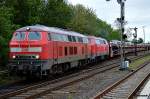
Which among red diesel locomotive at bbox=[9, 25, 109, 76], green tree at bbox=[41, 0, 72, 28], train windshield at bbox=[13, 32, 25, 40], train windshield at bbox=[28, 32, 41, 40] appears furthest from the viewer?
green tree at bbox=[41, 0, 72, 28]

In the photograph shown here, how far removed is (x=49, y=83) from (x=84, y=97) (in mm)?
6028

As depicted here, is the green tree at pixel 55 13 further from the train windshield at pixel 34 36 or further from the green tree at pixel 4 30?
the train windshield at pixel 34 36

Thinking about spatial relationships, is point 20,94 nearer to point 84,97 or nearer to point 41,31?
point 84,97

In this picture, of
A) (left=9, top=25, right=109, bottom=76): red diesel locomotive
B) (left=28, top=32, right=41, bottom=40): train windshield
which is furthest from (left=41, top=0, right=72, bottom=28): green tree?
(left=28, top=32, right=41, bottom=40): train windshield

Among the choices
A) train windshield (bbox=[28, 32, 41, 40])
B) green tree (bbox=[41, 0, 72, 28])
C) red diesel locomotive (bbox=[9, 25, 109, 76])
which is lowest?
red diesel locomotive (bbox=[9, 25, 109, 76])

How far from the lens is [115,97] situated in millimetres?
17781

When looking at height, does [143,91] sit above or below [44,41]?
below

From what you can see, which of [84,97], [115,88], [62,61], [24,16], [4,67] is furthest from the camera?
[24,16]

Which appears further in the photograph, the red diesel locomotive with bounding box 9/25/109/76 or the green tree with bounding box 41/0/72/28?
the green tree with bounding box 41/0/72/28

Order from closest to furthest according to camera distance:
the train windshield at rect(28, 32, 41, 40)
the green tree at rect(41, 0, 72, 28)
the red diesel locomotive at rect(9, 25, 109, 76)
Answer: the red diesel locomotive at rect(9, 25, 109, 76), the train windshield at rect(28, 32, 41, 40), the green tree at rect(41, 0, 72, 28)

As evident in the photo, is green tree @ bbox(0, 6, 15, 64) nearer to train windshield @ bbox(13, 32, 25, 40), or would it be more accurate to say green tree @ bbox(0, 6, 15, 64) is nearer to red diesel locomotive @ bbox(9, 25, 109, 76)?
train windshield @ bbox(13, 32, 25, 40)

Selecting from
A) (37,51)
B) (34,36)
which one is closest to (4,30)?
(34,36)

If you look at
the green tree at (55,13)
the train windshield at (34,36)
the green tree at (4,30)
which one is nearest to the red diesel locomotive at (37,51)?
the train windshield at (34,36)

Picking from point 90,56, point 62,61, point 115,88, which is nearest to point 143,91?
point 115,88
